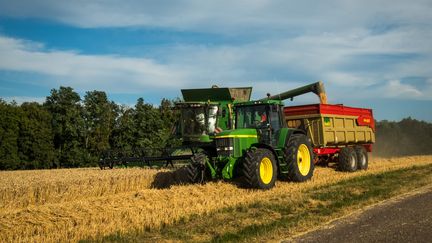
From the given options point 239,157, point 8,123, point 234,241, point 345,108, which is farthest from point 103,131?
point 234,241

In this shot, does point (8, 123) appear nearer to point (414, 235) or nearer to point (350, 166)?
point (350, 166)

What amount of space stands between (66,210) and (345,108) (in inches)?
446

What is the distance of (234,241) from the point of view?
631 cm

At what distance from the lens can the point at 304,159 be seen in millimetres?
13070

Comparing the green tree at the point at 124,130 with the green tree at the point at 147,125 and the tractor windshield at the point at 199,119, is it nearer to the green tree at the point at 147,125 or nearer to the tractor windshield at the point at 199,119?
the green tree at the point at 147,125

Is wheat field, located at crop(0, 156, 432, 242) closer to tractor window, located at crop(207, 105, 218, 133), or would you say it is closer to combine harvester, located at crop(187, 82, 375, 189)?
combine harvester, located at crop(187, 82, 375, 189)

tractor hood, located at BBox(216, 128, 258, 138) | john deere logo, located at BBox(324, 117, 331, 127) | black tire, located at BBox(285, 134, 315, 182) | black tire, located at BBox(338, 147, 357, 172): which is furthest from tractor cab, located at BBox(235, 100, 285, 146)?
black tire, located at BBox(338, 147, 357, 172)

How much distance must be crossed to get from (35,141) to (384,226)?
2983cm

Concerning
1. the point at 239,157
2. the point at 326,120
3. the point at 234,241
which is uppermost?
the point at 326,120

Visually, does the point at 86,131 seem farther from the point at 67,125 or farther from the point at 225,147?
the point at 225,147

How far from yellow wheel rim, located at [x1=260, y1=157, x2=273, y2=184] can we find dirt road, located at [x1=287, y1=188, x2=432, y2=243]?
330 centimetres

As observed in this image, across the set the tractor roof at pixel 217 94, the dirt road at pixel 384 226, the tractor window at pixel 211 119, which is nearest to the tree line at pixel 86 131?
the tractor roof at pixel 217 94

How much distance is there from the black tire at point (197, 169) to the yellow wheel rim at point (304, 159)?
9.56ft

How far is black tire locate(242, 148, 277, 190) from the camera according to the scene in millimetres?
10781
